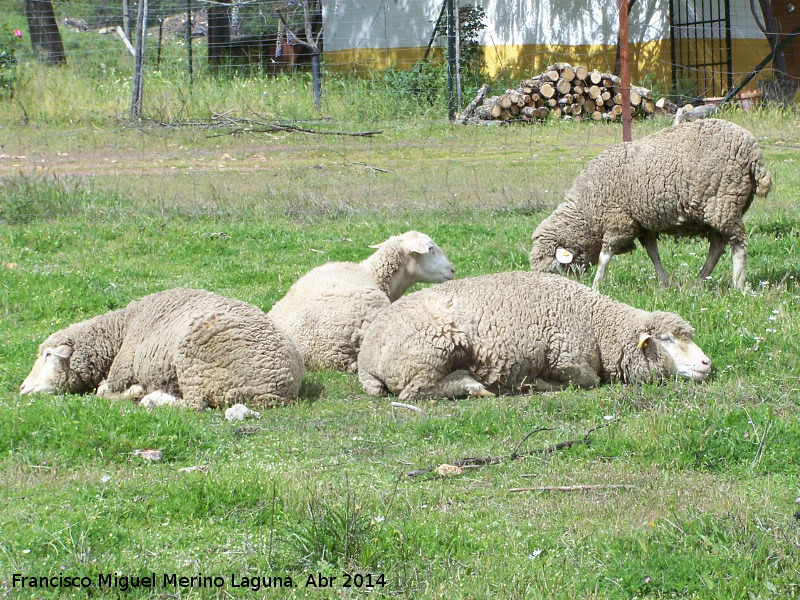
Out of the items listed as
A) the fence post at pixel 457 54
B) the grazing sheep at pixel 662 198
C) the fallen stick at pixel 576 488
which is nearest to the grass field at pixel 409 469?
the fallen stick at pixel 576 488

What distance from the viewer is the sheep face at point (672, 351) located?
5.68 meters

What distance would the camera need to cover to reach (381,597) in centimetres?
306

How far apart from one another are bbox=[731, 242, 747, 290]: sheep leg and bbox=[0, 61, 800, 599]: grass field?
13 cm

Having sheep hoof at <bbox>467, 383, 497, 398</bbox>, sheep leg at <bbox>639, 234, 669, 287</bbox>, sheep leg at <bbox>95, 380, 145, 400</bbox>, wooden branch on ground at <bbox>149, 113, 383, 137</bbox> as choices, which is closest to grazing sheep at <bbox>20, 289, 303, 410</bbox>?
sheep leg at <bbox>95, 380, 145, 400</bbox>

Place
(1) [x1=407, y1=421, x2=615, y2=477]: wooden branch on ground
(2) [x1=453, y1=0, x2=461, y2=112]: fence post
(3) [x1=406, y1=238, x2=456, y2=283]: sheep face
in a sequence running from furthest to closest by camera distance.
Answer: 1. (2) [x1=453, y1=0, x2=461, y2=112]: fence post
2. (3) [x1=406, y1=238, x2=456, y2=283]: sheep face
3. (1) [x1=407, y1=421, x2=615, y2=477]: wooden branch on ground

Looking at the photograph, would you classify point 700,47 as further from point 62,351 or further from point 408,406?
point 62,351

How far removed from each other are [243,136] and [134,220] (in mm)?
Result: 5784

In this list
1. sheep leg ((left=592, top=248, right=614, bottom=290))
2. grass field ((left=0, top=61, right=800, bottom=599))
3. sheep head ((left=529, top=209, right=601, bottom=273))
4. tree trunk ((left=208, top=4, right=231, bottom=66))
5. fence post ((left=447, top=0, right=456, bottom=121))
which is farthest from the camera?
tree trunk ((left=208, top=4, right=231, bottom=66))

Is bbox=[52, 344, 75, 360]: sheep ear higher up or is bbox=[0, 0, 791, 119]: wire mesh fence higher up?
bbox=[0, 0, 791, 119]: wire mesh fence

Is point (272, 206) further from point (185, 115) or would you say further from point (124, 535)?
point (124, 535)

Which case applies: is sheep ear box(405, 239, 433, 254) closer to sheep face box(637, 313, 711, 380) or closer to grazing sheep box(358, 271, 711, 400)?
grazing sheep box(358, 271, 711, 400)

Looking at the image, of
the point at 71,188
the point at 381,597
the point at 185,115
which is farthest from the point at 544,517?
the point at 185,115

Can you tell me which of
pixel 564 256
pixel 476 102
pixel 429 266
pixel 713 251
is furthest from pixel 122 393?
pixel 476 102

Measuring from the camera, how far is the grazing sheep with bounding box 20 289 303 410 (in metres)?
5.68
